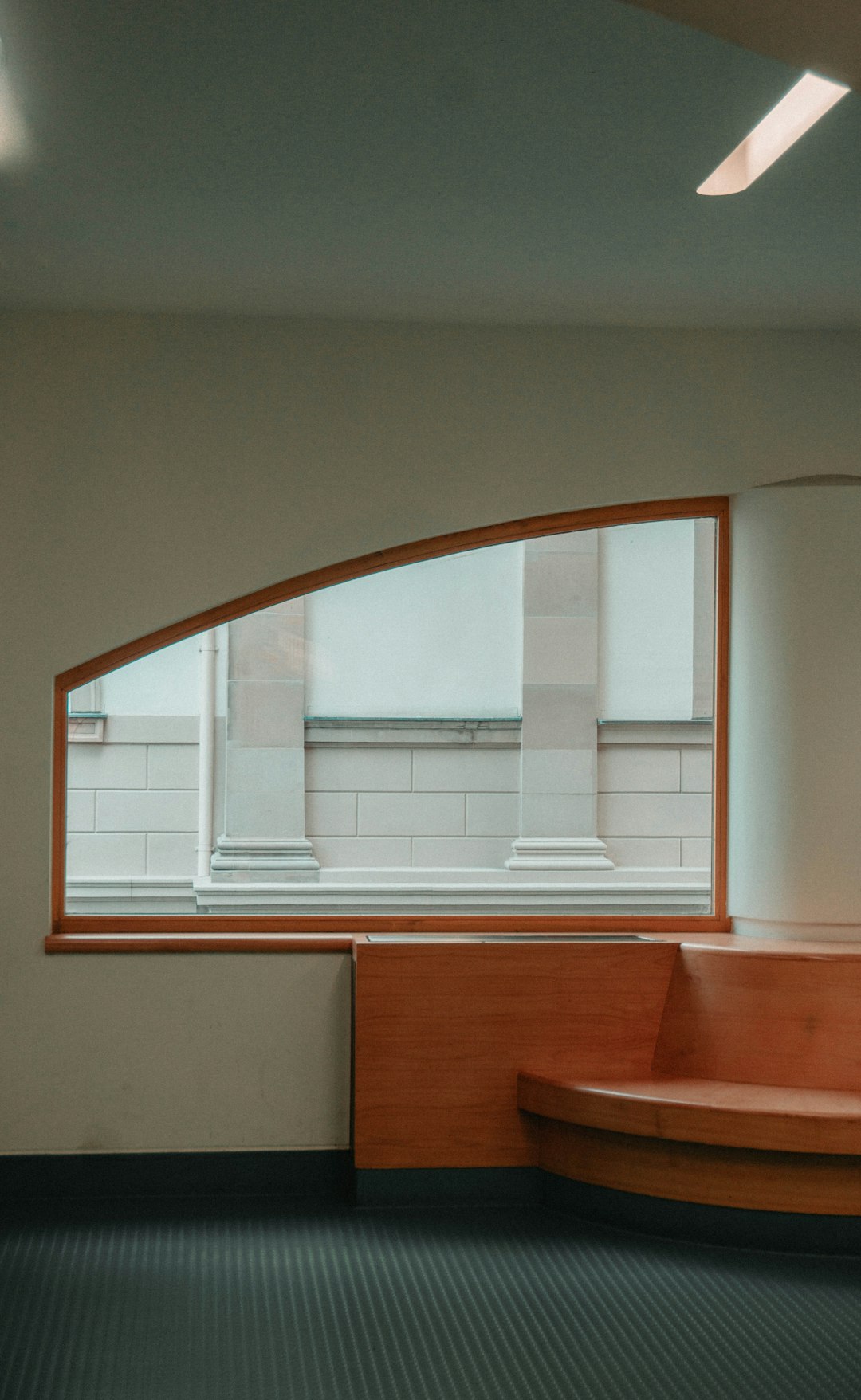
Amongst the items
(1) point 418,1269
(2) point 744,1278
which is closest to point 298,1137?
(1) point 418,1269

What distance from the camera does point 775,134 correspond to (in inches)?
107

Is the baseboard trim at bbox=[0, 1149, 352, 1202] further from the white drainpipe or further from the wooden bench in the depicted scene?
the white drainpipe

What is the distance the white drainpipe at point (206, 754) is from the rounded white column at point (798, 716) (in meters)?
1.67

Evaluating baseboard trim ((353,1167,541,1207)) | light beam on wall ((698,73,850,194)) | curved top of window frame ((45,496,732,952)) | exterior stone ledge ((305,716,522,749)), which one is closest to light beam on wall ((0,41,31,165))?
curved top of window frame ((45,496,732,952))

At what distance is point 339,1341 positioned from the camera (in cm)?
271

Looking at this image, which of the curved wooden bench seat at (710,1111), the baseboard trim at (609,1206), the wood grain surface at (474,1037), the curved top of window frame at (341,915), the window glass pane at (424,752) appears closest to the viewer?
the curved wooden bench seat at (710,1111)

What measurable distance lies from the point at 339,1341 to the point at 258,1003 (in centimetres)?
117

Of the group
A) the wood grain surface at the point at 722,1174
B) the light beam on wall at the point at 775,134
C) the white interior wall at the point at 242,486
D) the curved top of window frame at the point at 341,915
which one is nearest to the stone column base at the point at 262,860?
the curved top of window frame at the point at 341,915

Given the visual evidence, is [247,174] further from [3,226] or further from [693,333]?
[693,333]

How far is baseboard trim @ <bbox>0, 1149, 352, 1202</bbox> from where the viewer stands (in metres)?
3.62

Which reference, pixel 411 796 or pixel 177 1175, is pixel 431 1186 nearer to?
pixel 177 1175

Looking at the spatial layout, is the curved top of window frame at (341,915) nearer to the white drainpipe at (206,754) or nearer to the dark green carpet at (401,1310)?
the white drainpipe at (206,754)

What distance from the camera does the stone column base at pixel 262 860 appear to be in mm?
3844

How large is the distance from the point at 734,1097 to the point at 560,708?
4.27 feet
